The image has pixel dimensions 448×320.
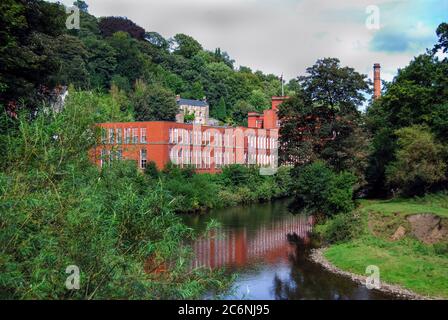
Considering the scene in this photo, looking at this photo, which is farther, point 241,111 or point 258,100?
point 258,100

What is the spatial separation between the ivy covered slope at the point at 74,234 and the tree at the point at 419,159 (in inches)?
1009

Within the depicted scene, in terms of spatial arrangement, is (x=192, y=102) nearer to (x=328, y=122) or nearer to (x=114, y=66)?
(x=114, y=66)

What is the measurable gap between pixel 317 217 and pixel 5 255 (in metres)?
31.1

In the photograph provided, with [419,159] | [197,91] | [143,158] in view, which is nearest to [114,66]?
[197,91]

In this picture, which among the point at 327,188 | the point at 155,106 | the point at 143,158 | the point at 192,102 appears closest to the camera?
the point at 327,188

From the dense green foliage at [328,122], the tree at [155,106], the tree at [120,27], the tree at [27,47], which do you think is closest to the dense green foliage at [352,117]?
the dense green foliage at [328,122]

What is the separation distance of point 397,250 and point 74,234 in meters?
21.3

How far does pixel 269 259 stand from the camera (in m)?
29.9

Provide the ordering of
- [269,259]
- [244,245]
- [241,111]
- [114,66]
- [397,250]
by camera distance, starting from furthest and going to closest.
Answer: [241,111] → [114,66] → [244,245] → [269,259] → [397,250]

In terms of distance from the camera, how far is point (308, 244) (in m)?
34.9

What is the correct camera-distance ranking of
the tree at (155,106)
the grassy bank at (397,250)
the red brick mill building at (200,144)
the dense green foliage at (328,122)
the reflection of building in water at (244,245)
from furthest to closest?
the tree at (155,106)
the red brick mill building at (200,144)
the dense green foliage at (328,122)
the reflection of building in water at (244,245)
the grassy bank at (397,250)

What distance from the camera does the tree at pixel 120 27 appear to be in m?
108

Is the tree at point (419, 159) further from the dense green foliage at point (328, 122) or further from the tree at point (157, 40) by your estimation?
the tree at point (157, 40)

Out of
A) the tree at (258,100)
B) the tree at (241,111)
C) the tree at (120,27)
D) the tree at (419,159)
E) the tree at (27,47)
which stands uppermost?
the tree at (120,27)
